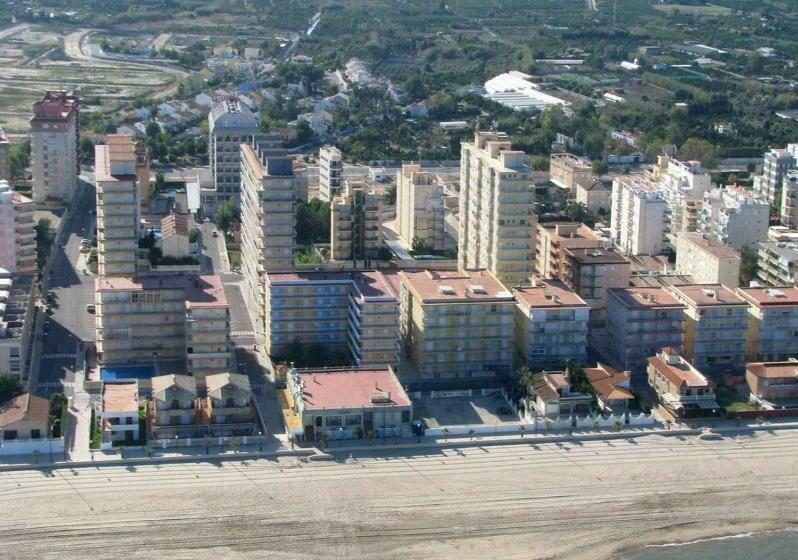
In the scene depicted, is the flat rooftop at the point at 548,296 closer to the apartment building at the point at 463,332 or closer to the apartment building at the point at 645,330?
the apartment building at the point at 463,332

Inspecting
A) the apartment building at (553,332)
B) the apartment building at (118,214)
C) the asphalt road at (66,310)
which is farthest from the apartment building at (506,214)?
the asphalt road at (66,310)

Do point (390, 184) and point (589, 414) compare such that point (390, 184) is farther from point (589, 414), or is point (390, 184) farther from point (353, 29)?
point (353, 29)

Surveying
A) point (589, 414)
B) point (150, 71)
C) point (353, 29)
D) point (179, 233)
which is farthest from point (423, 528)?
point (353, 29)

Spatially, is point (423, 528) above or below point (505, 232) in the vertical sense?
below

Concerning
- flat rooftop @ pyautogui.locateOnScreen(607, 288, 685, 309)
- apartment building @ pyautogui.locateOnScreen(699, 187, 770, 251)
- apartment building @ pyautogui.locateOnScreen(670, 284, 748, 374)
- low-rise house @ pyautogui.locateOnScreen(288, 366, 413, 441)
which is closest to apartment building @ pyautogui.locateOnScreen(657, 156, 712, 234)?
apartment building @ pyautogui.locateOnScreen(699, 187, 770, 251)

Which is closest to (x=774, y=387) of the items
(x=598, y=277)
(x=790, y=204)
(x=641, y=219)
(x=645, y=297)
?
(x=645, y=297)
